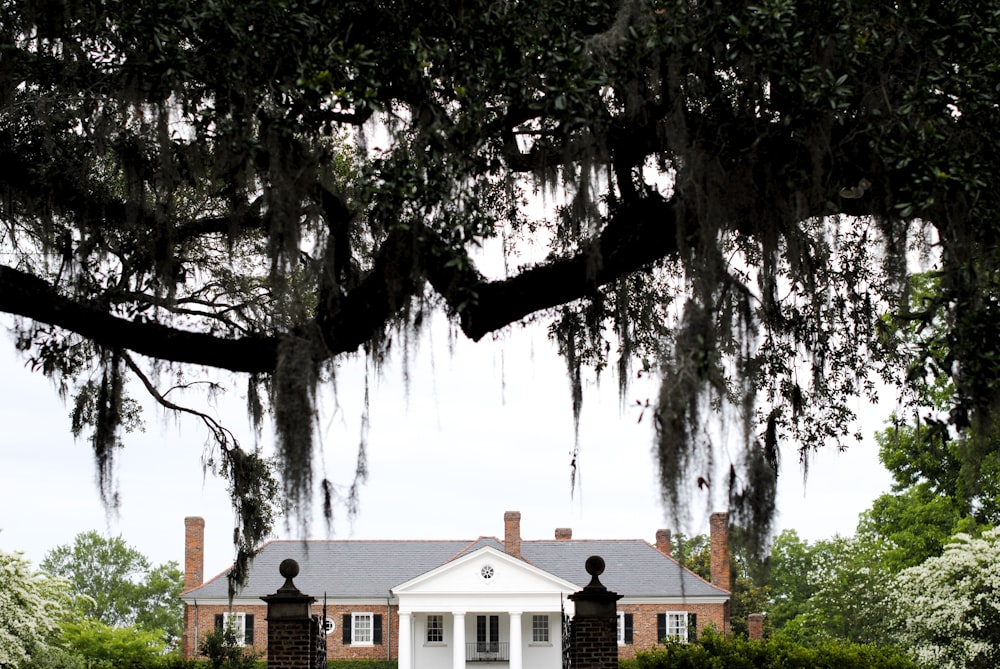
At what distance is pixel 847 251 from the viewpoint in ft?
30.4

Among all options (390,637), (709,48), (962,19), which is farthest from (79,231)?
(390,637)

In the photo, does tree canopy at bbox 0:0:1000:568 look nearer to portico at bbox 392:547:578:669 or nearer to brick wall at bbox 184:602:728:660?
portico at bbox 392:547:578:669

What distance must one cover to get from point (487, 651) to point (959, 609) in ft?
63.6

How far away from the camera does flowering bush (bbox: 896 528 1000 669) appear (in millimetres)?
20422

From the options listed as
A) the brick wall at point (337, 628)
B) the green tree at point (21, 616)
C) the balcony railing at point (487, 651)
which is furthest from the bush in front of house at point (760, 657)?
the brick wall at point (337, 628)

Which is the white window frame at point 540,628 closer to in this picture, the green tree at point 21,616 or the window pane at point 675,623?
the window pane at point 675,623

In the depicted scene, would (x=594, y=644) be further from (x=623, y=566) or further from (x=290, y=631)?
(x=623, y=566)

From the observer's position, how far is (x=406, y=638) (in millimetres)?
37312

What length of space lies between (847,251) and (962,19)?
3.16 meters

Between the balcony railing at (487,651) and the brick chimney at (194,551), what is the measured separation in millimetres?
10121

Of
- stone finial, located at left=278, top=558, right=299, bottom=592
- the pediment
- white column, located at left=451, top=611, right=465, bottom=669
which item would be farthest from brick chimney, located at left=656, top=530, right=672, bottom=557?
stone finial, located at left=278, top=558, right=299, bottom=592

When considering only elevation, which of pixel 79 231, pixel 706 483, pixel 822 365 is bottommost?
pixel 706 483

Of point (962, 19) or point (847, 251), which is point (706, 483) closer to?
point (962, 19)

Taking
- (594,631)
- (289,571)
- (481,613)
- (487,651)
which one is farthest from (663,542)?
(289,571)
